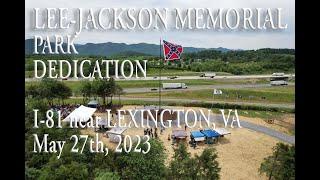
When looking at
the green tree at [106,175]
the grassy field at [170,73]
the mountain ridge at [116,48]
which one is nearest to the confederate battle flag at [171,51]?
the mountain ridge at [116,48]

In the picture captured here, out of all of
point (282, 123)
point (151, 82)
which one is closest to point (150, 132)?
point (151, 82)

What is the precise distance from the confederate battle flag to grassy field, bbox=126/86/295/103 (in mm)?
578

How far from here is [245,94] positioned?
23.2 ft

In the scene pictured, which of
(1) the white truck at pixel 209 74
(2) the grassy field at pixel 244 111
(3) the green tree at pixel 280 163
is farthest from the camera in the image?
(1) the white truck at pixel 209 74

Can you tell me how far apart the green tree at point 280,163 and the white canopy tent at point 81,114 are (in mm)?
2470

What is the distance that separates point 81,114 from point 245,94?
2.43 meters

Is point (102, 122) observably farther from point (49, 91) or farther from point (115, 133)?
point (49, 91)

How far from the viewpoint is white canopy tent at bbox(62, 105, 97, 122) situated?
19.8 ft

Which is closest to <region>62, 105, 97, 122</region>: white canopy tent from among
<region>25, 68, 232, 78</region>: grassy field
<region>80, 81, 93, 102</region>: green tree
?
<region>80, 81, 93, 102</region>: green tree

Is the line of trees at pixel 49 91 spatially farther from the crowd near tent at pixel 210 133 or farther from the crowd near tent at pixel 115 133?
the crowd near tent at pixel 210 133

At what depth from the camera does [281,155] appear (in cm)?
663

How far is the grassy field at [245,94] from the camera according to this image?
269 inches

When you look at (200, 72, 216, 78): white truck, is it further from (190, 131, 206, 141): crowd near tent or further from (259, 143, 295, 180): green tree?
(259, 143, 295, 180): green tree

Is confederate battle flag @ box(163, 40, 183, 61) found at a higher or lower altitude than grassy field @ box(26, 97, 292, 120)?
higher
